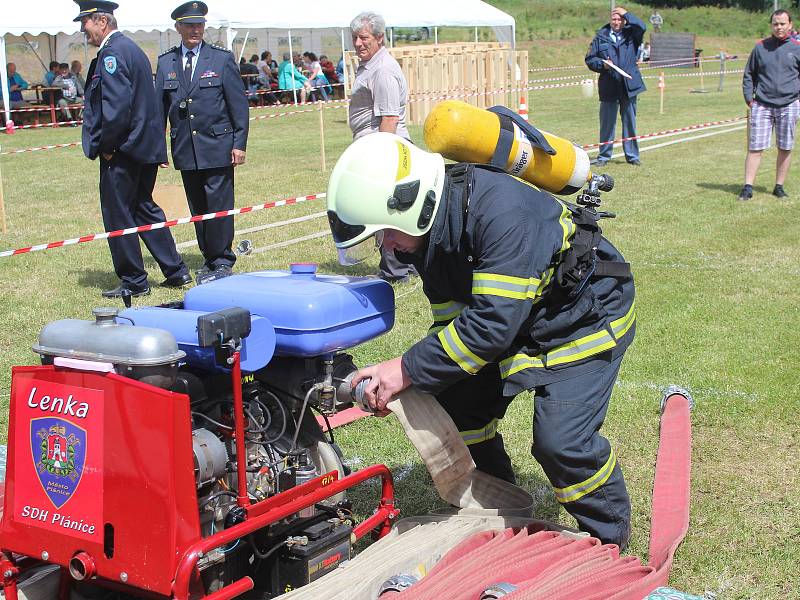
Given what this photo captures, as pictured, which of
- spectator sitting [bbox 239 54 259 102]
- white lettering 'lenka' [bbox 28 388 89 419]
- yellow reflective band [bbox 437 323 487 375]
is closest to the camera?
white lettering 'lenka' [bbox 28 388 89 419]

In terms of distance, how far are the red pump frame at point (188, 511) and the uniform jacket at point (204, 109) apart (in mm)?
5732

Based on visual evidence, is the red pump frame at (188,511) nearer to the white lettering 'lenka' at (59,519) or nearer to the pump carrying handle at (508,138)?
the white lettering 'lenka' at (59,519)

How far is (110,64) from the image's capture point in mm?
8219

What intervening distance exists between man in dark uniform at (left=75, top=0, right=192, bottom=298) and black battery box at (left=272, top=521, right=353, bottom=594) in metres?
5.37

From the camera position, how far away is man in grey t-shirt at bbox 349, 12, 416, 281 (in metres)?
8.40

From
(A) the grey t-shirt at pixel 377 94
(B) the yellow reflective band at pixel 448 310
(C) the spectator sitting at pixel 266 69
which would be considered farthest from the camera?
(C) the spectator sitting at pixel 266 69

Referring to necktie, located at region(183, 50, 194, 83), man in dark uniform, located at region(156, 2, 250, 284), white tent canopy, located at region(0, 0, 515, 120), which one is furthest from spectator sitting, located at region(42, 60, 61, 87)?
necktie, located at region(183, 50, 194, 83)

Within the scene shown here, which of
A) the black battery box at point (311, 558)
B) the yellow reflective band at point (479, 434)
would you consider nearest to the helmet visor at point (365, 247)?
the yellow reflective band at point (479, 434)

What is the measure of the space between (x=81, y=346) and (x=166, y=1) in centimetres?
2301

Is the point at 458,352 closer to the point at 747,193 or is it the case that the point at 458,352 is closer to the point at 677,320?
the point at 677,320

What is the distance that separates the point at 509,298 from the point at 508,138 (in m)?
0.70

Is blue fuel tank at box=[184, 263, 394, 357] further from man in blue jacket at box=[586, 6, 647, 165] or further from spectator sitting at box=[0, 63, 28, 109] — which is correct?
spectator sitting at box=[0, 63, 28, 109]

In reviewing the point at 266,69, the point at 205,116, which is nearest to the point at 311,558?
the point at 205,116

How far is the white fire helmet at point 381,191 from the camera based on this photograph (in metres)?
3.29
